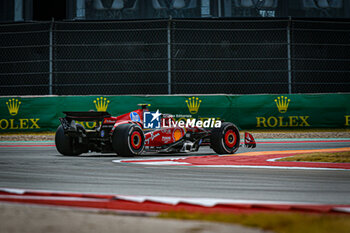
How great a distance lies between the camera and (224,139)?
11680 mm

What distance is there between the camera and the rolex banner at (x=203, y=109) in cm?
1794

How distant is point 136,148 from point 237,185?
494cm

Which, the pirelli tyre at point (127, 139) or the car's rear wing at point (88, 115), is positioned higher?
the car's rear wing at point (88, 115)

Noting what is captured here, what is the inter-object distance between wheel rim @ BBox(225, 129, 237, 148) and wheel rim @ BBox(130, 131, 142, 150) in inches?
77.6

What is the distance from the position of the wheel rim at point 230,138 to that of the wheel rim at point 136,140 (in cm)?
197

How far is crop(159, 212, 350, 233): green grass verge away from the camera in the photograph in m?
3.48

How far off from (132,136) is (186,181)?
4267 millimetres

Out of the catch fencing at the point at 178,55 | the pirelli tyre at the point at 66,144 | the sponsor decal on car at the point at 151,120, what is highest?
the catch fencing at the point at 178,55

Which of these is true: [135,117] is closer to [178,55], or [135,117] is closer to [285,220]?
[285,220]

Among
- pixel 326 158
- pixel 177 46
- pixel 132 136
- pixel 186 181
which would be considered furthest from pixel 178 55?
pixel 186 181

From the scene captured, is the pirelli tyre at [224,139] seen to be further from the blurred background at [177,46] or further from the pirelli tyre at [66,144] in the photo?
the blurred background at [177,46]

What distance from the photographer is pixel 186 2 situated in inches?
979

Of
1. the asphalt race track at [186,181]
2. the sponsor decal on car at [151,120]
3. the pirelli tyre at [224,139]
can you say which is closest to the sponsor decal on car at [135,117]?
the sponsor decal on car at [151,120]

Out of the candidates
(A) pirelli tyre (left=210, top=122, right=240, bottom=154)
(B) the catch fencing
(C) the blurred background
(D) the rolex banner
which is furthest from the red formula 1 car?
(B) the catch fencing
